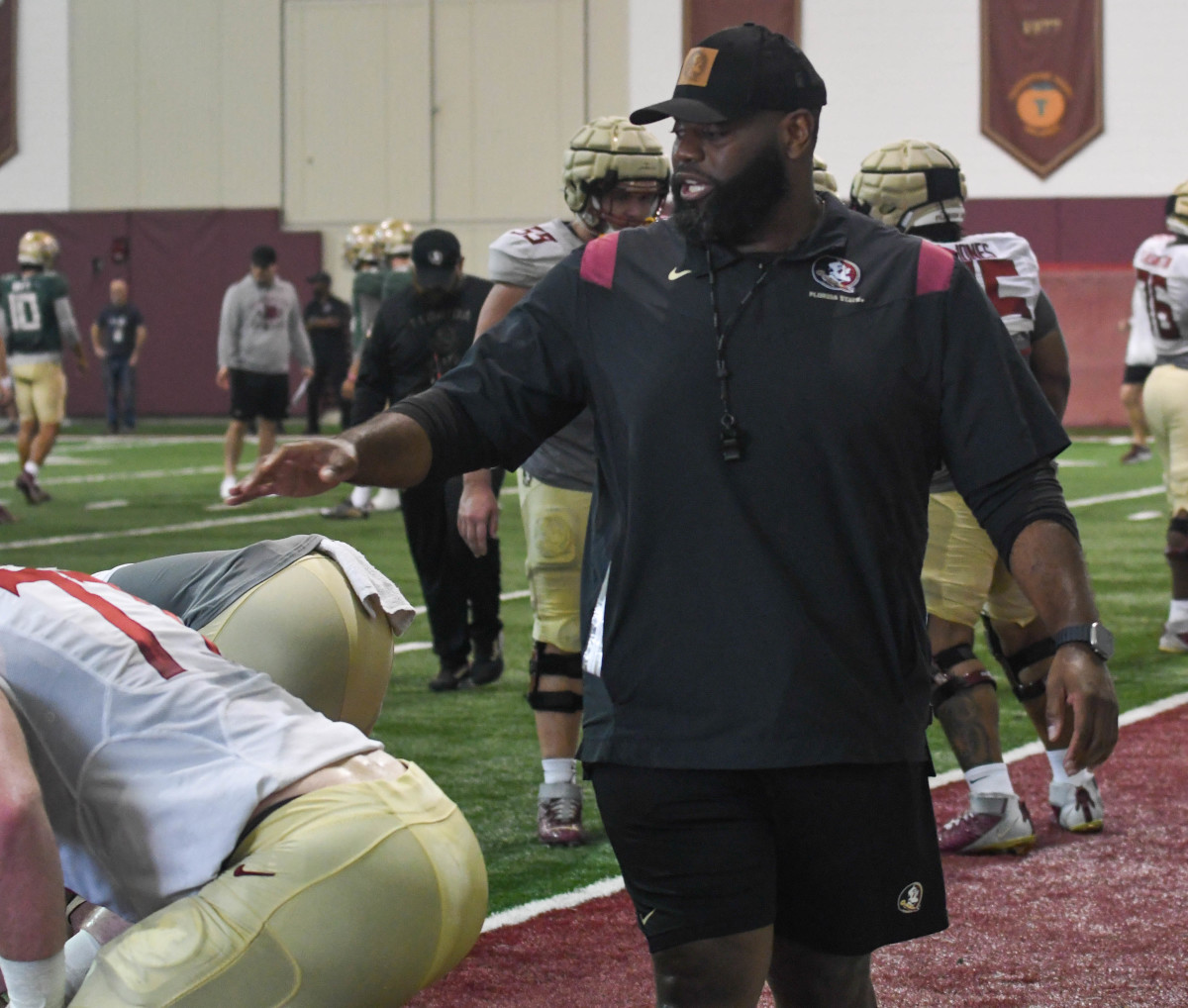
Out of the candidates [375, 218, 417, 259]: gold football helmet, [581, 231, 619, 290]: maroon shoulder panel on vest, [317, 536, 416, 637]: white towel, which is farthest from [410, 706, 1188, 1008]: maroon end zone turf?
[375, 218, 417, 259]: gold football helmet

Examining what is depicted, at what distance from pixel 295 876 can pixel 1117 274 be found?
20132 mm

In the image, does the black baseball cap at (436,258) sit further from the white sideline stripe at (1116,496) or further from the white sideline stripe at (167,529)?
the white sideline stripe at (1116,496)

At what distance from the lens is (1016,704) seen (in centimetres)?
715

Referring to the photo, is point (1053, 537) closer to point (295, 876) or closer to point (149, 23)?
point (295, 876)

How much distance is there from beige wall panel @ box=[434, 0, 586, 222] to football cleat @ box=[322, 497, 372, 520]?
45.3 ft

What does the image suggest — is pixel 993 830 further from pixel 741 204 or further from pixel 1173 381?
pixel 1173 381

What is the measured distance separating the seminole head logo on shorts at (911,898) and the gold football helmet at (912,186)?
8.81ft

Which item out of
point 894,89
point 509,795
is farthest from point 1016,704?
point 894,89

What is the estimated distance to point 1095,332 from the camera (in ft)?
70.4

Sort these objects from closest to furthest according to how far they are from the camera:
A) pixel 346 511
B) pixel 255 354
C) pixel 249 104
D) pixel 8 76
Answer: pixel 346 511 < pixel 255 354 < pixel 249 104 < pixel 8 76

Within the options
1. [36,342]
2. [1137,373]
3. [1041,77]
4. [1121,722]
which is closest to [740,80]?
[1121,722]

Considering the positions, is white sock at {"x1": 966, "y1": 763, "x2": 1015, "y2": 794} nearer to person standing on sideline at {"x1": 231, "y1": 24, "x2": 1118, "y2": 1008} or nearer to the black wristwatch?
person standing on sideline at {"x1": 231, "y1": 24, "x2": 1118, "y2": 1008}

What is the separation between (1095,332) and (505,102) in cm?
974

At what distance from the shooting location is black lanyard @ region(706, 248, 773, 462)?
8.73ft
